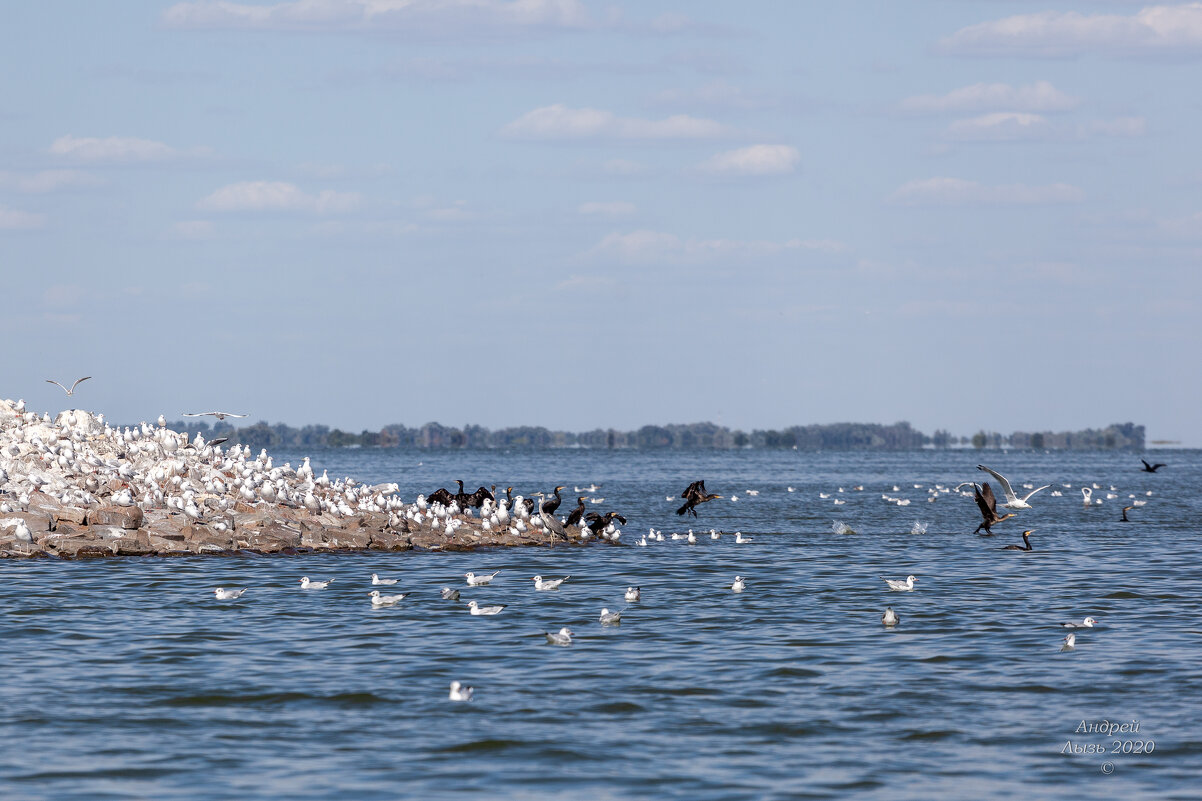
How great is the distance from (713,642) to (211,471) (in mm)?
17846

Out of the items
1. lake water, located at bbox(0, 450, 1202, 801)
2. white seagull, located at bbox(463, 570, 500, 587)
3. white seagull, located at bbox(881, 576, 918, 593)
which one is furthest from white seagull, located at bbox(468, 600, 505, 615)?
white seagull, located at bbox(881, 576, 918, 593)

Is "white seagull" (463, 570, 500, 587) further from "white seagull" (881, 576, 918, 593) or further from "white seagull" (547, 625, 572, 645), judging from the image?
"white seagull" (881, 576, 918, 593)

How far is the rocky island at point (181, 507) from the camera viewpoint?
28922mm

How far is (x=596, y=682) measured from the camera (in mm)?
16922

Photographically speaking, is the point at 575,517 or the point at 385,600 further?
the point at 575,517

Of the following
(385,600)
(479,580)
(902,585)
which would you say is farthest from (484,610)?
(902,585)

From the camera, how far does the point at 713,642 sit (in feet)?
66.1

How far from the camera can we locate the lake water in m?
12.6

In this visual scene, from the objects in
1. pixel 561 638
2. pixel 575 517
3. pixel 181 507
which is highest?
pixel 181 507

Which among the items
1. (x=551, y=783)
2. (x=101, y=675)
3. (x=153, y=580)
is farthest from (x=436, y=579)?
(x=551, y=783)

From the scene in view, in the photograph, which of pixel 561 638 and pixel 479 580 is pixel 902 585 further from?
pixel 561 638

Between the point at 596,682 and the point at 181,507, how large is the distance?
16.6 metres

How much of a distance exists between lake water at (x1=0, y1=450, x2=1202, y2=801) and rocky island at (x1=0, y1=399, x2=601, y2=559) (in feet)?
3.85

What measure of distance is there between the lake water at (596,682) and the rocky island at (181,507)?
1.17 meters
